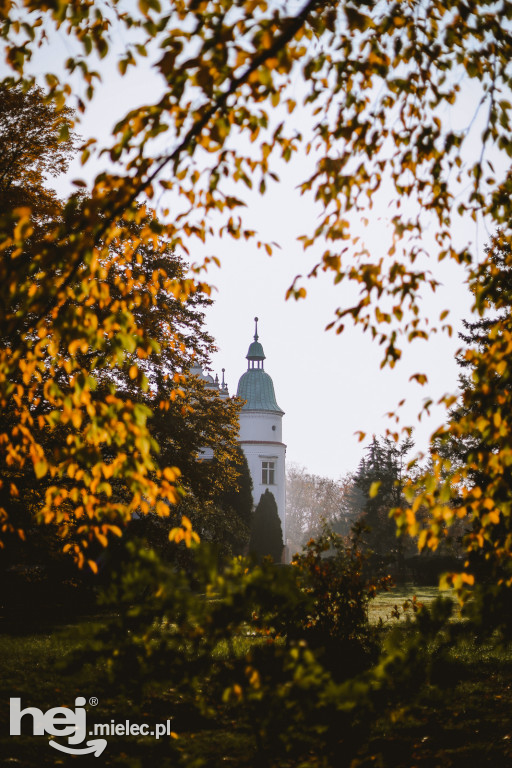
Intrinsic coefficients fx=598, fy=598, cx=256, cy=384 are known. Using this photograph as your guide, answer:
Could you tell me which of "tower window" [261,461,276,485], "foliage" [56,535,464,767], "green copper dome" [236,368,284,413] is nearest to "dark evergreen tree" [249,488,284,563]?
"tower window" [261,461,276,485]

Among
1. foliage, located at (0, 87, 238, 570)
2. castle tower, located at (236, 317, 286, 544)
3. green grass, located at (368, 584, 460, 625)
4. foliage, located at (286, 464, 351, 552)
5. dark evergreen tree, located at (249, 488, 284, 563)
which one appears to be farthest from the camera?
foliage, located at (286, 464, 351, 552)

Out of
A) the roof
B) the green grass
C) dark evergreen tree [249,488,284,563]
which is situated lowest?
the green grass

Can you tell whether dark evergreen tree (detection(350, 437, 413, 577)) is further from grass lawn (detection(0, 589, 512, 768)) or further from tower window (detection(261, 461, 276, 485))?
grass lawn (detection(0, 589, 512, 768))

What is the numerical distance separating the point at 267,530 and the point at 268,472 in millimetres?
8272

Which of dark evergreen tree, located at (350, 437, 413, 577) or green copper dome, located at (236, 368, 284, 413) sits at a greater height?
green copper dome, located at (236, 368, 284, 413)

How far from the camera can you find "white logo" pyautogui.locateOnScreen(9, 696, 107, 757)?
18.8 ft

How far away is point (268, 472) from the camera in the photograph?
48.5 meters

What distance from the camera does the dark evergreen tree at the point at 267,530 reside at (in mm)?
39625

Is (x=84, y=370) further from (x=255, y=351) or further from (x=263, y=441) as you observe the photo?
(x=255, y=351)

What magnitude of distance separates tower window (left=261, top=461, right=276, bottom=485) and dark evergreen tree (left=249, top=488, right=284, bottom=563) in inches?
226

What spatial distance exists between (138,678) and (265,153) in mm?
3398

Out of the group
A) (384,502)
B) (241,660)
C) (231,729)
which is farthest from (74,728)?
(384,502)

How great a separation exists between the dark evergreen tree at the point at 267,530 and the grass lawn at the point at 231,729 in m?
31.9

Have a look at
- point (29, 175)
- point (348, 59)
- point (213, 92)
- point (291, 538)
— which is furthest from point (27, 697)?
point (291, 538)
